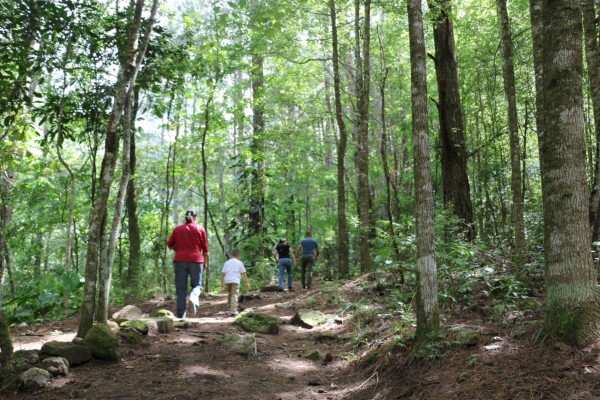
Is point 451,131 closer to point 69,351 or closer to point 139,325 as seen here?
point 139,325

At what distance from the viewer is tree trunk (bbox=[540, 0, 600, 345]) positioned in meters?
4.08

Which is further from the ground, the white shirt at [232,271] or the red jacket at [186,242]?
the red jacket at [186,242]

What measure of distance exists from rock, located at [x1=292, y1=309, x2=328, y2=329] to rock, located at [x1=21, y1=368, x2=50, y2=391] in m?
5.30

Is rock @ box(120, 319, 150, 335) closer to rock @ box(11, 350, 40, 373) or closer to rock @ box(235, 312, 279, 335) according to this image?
rock @ box(11, 350, 40, 373)

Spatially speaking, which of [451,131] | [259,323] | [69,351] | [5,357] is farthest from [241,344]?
[451,131]

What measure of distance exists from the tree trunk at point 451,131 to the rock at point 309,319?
4142 millimetres

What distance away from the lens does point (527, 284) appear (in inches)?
267

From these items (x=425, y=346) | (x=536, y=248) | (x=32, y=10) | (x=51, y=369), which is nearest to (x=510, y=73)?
(x=536, y=248)

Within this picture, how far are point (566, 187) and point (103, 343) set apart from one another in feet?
19.2

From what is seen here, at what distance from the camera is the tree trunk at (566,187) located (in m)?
4.08

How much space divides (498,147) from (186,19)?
1321 cm

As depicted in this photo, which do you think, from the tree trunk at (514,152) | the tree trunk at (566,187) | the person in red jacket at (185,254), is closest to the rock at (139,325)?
the person in red jacket at (185,254)

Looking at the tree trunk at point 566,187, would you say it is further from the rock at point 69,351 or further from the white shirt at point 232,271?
the white shirt at point 232,271

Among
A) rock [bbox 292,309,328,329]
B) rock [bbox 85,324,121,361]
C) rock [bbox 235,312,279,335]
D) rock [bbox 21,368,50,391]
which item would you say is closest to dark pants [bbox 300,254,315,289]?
rock [bbox 292,309,328,329]
